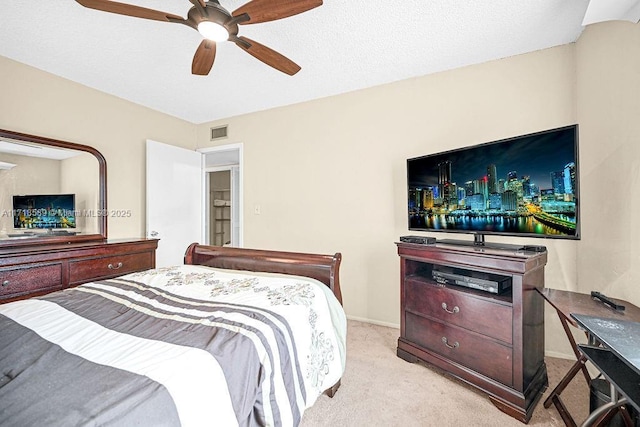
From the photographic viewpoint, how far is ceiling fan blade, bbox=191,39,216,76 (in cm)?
174

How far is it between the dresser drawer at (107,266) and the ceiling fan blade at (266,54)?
2.22 meters

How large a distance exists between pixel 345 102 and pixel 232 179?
3114 millimetres

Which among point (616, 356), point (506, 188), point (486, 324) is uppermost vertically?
point (506, 188)

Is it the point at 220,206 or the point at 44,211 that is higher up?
the point at 220,206

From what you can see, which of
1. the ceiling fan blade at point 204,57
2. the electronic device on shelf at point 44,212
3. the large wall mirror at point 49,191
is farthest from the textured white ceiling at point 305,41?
the electronic device on shelf at point 44,212

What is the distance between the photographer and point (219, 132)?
3895 millimetres

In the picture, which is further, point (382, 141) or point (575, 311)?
point (382, 141)

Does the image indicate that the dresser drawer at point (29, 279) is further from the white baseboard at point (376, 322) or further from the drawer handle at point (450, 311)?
the drawer handle at point (450, 311)

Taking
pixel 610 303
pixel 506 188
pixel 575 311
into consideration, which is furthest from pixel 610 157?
pixel 575 311

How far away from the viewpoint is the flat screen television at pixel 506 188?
162cm

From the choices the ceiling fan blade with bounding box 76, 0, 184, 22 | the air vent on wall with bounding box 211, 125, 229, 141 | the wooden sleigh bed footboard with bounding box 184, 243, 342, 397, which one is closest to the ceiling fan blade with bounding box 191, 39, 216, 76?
the ceiling fan blade with bounding box 76, 0, 184, 22

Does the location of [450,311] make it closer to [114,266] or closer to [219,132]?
[114,266]

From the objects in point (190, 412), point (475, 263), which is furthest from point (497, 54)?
point (190, 412)

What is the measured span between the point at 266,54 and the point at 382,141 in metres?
1.49
